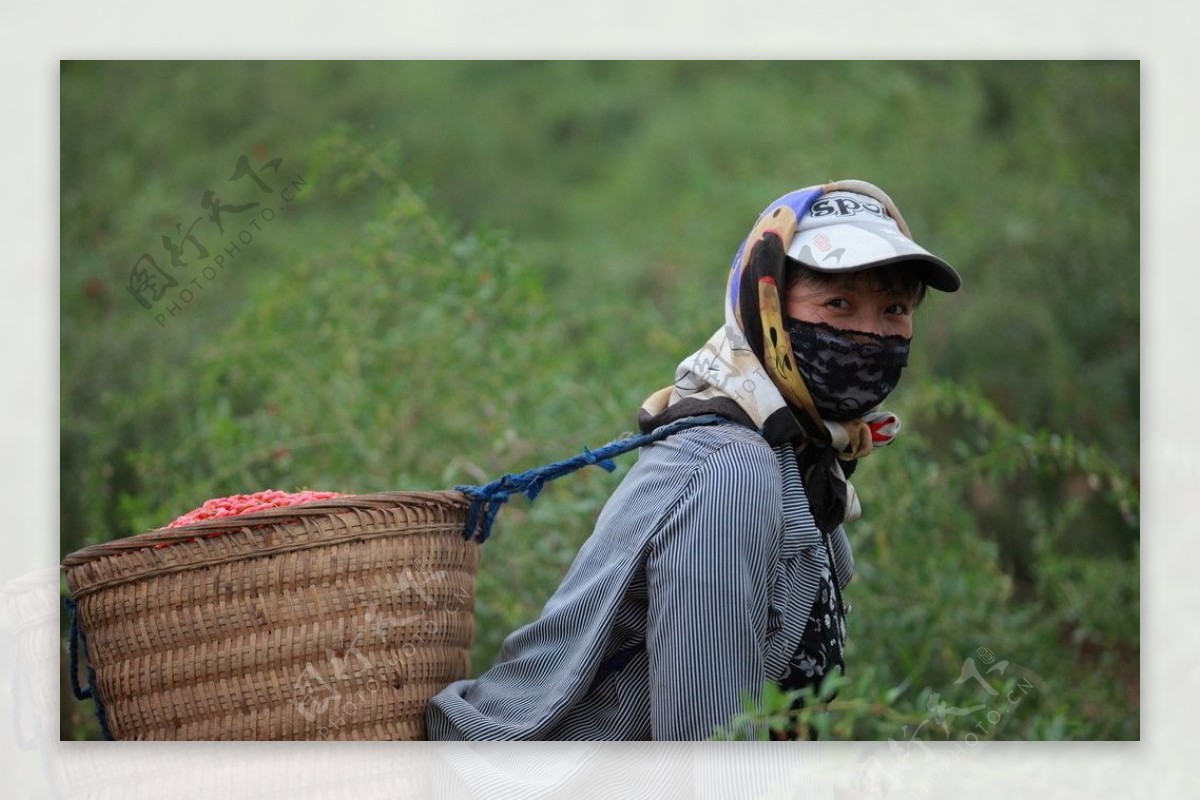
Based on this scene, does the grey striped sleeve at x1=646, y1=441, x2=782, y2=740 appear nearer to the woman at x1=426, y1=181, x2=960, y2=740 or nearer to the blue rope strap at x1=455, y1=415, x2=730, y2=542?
the woman at x1=426, y1=181, x2=960, y2=740

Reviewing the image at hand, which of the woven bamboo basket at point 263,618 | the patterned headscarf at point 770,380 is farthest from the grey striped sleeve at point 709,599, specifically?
the woven bamboo basket at point 263,618

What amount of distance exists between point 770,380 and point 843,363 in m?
0.10

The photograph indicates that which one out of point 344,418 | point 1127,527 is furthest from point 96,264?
point 1127,527

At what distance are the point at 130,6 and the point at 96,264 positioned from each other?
128 cm

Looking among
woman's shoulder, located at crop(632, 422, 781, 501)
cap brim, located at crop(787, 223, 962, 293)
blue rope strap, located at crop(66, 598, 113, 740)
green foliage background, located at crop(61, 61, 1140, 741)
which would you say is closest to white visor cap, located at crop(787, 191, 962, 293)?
cap brim, located at crop(787, 223, 962, 293)

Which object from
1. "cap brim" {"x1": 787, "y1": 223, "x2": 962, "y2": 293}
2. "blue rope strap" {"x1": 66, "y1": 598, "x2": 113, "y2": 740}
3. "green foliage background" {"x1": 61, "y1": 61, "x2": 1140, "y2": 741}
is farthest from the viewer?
"green foliage background" {"x1": 61, "y1": 61, "x2": 1140, "y2": 741}

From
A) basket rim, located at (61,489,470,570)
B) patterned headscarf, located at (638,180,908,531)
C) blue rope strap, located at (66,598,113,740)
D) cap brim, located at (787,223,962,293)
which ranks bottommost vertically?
blue rope strap, located at (66,598,113,740)

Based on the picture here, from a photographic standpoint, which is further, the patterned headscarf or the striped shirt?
the patterned headscarf

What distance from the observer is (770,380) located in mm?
1909

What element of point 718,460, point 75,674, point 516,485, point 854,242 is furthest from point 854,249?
point 75,674

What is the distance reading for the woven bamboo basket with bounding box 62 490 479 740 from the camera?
1889 millimetres

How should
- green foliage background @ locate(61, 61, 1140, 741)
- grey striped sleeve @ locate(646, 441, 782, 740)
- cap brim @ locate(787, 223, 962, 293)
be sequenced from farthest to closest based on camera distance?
1. green foliage background @ locate(61, 61, 1140, 741)
2. cap brim @ locate(787, 223, 962, 293)
3. grey striped sleeve @ locate(646, 441, 782, 740)

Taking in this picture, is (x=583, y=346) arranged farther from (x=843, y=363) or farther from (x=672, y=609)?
(x=672, y=609)

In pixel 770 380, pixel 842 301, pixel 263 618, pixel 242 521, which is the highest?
pixel 842 301
